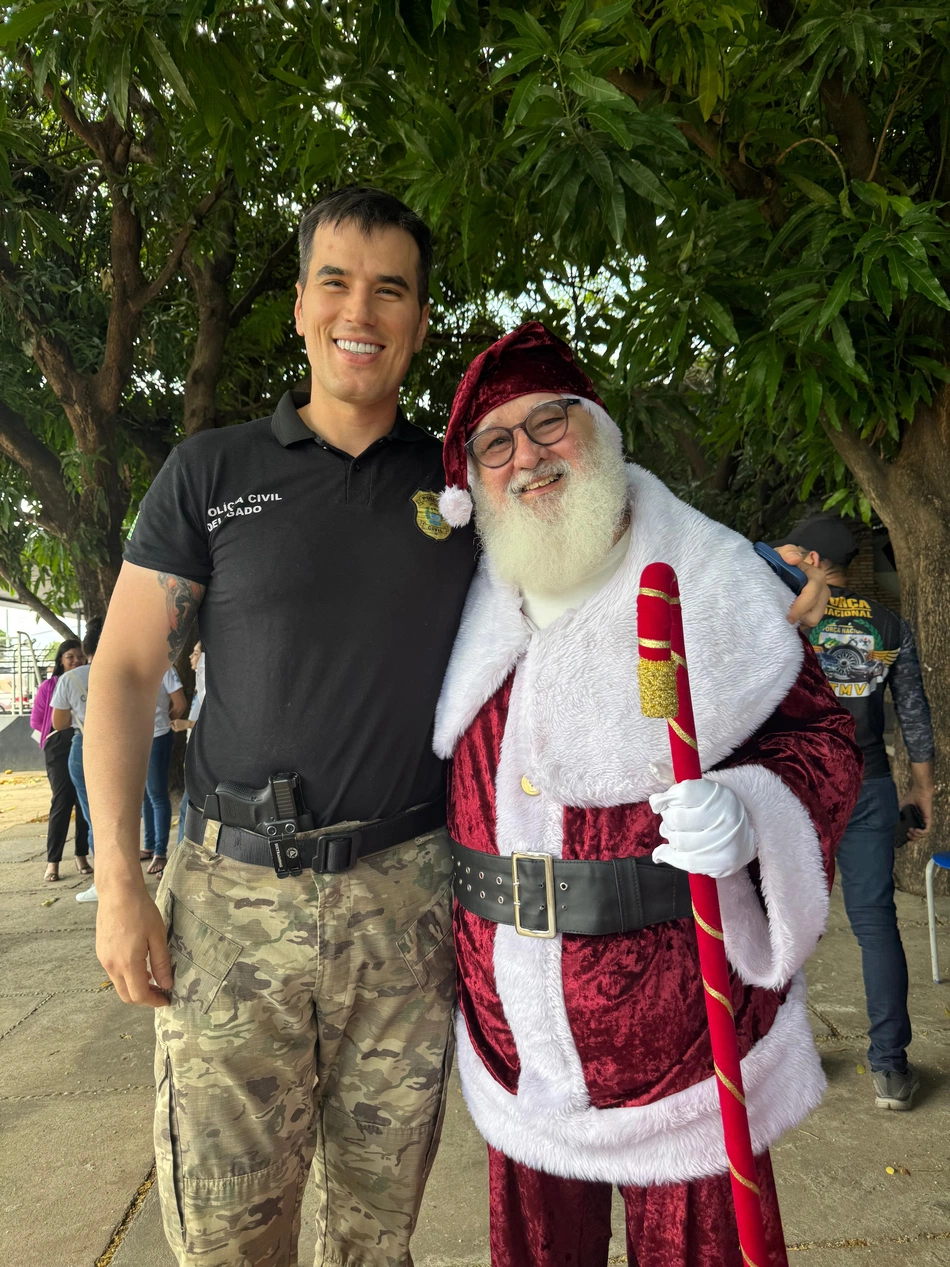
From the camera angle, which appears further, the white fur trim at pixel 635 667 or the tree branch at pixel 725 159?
the tree branch at pixel 725 159

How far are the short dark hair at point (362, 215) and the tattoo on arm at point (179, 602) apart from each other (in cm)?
70

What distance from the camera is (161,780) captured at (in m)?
7.06

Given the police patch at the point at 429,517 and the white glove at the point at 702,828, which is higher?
the police patch at the point at 429,517

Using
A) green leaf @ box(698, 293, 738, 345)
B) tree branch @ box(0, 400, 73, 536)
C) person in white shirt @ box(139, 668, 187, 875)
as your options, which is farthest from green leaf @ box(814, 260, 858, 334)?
tree branch @ box(0, 400, 73, 536)

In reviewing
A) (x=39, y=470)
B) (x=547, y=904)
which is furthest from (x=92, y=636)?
(x=547, y=904)

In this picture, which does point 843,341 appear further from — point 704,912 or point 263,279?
point 263,279

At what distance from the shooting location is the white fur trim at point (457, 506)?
189 cm

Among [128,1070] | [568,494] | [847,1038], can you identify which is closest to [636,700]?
[568,494]

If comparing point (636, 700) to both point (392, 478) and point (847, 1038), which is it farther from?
point (847, 1038)

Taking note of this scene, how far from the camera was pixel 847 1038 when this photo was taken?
3.86 metres

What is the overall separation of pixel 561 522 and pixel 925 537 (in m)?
4.42

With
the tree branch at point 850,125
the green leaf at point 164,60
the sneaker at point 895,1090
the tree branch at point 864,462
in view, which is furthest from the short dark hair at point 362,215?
the tree branch at point 864,462

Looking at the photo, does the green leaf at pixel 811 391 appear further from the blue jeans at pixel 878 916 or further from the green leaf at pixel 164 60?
the green leaf at pixel 164 60

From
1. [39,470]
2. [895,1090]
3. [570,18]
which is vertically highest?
[39,470]
